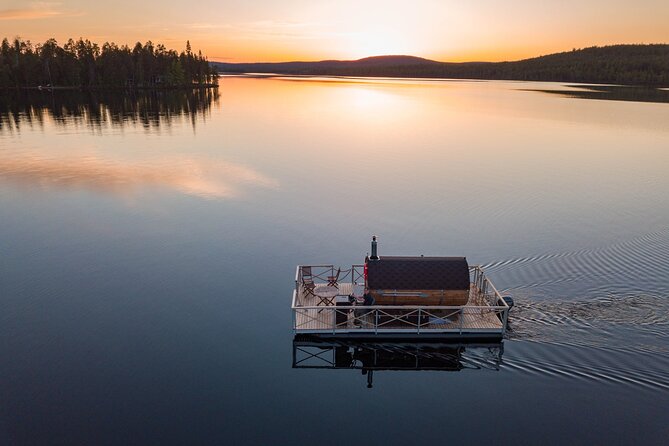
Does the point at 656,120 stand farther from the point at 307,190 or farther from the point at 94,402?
the point at 94,402

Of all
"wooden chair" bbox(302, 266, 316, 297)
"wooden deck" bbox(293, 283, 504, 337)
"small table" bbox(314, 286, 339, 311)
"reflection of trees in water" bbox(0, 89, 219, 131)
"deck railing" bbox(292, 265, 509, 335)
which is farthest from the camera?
"reflection of trees in water" bbox(0, 89, 219, 131)

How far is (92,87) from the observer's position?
654ft

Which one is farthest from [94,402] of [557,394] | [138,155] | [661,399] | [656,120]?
[656,120]

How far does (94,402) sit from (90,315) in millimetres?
7403

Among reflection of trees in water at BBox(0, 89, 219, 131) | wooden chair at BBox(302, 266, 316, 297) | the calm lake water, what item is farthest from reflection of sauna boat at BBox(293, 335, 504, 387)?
reflection of trees in water at BBox(0, 89, 219, 131)

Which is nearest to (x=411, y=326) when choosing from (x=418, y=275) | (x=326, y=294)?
(x=418, y=275)

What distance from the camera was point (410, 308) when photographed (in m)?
22.0

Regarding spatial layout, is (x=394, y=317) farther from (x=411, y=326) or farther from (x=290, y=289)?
(x=290, y=289)

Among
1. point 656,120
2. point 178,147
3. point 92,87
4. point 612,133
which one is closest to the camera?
point 178,147

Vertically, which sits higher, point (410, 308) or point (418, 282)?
point (418, 282)

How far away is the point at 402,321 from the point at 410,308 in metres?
0.83

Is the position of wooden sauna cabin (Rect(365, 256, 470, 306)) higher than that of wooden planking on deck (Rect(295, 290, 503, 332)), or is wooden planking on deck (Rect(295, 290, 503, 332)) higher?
wooden sauna cabin (Rect(365, 256, 470, 306))

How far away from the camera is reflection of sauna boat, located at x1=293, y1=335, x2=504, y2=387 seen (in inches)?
819

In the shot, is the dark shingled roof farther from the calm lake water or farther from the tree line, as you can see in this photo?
the tree line
